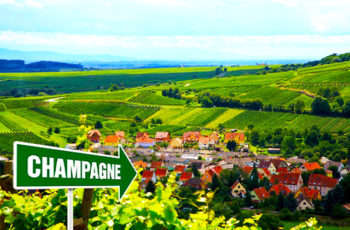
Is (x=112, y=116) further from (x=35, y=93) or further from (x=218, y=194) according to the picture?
(x=218, y=194)

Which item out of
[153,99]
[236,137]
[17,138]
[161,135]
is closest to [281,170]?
[236,137]

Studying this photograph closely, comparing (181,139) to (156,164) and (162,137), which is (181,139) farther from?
(156,164)

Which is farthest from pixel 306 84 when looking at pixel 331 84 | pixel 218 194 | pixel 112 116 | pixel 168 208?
pixel 168 208

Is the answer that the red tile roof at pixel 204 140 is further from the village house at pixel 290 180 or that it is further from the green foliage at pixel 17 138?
the green foliage at pixel 17 138

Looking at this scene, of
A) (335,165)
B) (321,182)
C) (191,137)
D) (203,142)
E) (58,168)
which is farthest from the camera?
(191,137)

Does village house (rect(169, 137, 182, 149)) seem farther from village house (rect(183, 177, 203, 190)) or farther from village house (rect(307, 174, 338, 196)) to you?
village house (rect(307, 174, 338, 196))

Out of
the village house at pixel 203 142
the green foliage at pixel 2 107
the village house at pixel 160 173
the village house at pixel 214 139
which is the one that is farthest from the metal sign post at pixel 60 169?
the green foliage at pixel 2 107
